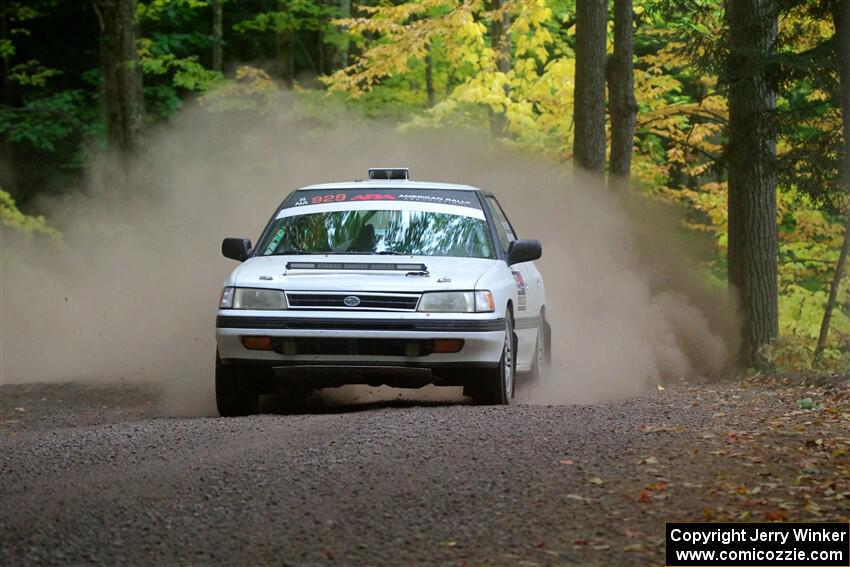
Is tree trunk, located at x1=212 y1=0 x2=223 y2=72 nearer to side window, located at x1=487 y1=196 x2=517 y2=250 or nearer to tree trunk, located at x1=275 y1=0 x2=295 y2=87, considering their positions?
tree trunk, located at x1=275 y1=0 x2=295 y2=87

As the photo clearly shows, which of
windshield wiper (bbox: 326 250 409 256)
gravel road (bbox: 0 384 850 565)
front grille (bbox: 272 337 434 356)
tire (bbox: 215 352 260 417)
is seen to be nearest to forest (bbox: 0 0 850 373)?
windshield wiper (bbox: 326 250 409 256)

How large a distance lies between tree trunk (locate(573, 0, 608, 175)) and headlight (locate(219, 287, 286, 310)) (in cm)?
1173

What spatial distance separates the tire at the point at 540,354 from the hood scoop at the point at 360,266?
2.75 meters

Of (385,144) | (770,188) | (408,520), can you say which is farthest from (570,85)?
(408,520)

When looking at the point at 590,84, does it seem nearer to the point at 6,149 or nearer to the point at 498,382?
the point at 498,382

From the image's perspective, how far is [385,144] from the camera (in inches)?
995

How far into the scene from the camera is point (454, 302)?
1040cm

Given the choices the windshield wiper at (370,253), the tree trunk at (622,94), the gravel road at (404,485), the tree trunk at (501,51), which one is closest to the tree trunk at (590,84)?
the tree trunk at (622,94)

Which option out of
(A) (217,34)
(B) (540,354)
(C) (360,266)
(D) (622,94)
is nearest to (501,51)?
(D) (622,94)

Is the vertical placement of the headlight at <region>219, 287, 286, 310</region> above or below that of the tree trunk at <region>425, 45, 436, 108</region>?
below

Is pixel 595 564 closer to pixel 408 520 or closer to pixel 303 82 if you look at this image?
pixel 408 520

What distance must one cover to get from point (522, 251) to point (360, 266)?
5.40 ft

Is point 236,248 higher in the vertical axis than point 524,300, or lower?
higher

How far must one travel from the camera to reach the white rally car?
10320 mm
